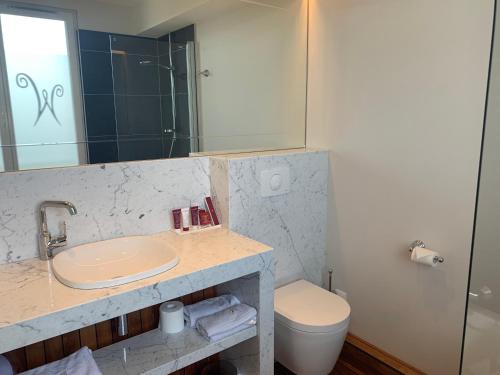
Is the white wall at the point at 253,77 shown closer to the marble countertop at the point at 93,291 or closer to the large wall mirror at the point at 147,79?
the large wall mirror at the point at 147,79

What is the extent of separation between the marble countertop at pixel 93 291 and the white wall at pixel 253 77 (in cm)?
74

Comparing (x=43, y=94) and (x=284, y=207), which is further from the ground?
(x=43, y=94)

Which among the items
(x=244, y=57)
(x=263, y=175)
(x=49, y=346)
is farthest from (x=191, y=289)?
(x=244, y=57)

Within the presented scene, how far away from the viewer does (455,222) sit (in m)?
1.91

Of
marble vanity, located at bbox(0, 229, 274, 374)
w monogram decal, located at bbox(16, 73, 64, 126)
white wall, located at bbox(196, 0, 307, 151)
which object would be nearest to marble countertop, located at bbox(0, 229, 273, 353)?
marble vanity, located at bbox(0, 229, 274, 374)

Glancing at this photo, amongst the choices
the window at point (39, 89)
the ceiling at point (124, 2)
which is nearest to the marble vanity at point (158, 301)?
the window at point (39, 89)

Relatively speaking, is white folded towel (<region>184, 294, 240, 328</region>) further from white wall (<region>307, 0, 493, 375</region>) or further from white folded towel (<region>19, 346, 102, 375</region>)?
white wall (<region>307, 0, 493, 375</region>)

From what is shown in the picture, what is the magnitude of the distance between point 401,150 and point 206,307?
1299mm

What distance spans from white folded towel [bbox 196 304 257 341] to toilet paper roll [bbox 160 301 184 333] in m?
0.09

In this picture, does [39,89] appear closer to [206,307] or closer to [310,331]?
[206,307]

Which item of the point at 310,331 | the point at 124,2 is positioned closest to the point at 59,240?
the point at 124,2

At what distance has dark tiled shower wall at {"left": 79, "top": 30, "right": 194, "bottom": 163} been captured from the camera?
5.79ft

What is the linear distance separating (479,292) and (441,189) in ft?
1.85

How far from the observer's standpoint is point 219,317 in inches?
71.6
